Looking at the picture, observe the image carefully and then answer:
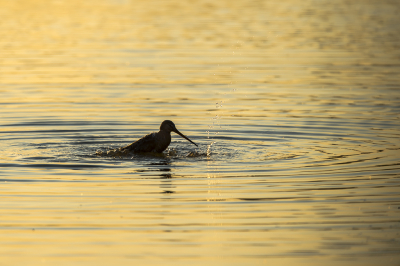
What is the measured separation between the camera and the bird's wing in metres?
15.0

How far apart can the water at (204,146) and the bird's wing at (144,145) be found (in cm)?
33

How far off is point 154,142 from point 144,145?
23 cm

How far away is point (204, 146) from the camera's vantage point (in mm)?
15938

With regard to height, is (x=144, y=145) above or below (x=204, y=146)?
above

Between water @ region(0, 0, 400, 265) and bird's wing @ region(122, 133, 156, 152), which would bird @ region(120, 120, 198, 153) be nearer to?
bird's wing @ region(122, 133, 156, 152)

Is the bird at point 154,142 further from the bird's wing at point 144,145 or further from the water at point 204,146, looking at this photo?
the water at point 204,146

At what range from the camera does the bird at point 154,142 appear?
15031 mm

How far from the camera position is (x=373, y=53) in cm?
3002

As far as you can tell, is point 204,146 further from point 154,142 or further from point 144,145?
point 144,145

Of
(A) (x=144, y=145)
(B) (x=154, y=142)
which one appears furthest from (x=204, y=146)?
(A) (x=144, y=145)

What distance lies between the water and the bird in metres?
0.29

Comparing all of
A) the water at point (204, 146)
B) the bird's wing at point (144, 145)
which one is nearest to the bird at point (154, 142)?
the bird's wing at point (144, 145)

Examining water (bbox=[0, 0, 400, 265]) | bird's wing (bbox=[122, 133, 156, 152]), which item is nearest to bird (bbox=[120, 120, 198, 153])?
bird's wing (bbox=[122, 133, 156, 152])

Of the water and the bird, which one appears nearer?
the water
